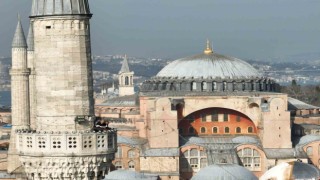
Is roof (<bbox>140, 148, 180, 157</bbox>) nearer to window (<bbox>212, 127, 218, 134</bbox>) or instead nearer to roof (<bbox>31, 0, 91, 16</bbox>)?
window (<bbox>212, 127, 218, 134</bbox>)

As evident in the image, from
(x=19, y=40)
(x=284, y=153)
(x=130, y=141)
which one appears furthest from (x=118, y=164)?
(x=19, y=40)

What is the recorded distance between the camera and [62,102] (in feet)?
64.2

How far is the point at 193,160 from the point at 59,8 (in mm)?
31555

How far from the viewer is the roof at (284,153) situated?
49562mm

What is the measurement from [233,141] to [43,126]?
32066 mm

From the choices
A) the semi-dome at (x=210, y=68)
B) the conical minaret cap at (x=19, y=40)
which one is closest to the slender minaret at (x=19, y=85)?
the conical minaret cap at (x=19, y=40)

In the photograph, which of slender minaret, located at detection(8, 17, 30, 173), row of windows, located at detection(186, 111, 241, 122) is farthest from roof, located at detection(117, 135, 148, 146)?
slender minaret, located at detection(8, 17, 30, 173)

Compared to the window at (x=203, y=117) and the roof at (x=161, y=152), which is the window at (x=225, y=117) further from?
the roof at (x=161, y=152)

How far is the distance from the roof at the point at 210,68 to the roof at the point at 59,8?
3484 cm

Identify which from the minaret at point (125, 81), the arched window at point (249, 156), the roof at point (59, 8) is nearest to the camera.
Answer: the roof at point (59, 8)

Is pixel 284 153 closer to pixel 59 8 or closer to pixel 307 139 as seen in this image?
pixel 307 139

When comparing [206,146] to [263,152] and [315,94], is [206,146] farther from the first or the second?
[315,94]

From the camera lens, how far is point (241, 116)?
53.0 meters

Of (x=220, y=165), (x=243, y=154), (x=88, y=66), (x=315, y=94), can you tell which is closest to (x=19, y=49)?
(x=220, y=165)
